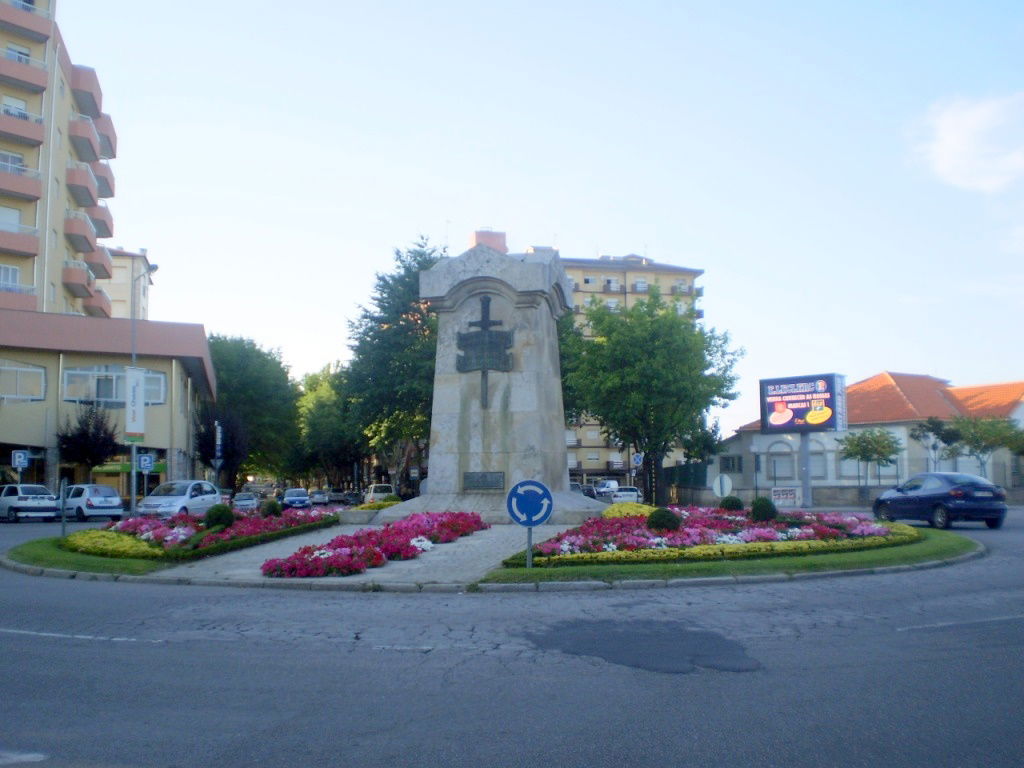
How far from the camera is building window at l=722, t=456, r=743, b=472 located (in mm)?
57062

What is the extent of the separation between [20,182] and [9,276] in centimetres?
478

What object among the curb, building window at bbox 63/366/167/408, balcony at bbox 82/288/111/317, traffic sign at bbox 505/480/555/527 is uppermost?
balcony at bbox 82/288/111/317

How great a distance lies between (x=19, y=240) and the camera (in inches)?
1884

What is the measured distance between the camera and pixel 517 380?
21.7 metres

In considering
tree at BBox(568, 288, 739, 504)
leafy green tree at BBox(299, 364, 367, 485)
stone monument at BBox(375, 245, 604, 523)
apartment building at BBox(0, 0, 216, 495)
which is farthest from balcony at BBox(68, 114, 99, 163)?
stone monument at BBox(375, 245, 604, 523)

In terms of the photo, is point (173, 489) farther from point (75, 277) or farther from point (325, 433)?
point (325, 433)

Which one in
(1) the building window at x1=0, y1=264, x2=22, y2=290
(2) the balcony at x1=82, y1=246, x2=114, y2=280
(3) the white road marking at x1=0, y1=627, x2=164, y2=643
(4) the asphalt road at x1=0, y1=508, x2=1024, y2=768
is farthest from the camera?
(2) the balcony at x1=82, y1=246, x2=114, y2=280

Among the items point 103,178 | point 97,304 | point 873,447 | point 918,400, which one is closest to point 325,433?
point 97,304

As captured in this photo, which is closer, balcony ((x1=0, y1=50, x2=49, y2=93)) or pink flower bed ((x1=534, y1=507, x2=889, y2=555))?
pink flower bed ((x1=534, y1=507, x2=889, y2=555))

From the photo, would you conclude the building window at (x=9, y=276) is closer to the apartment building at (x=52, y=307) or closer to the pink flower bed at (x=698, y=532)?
the apartment building at (x=52, y=307)

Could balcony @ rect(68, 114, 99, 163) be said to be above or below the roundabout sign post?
above

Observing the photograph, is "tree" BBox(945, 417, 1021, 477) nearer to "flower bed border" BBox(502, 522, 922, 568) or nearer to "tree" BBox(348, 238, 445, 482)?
"tree" BBox(348, 238, 445, 482)

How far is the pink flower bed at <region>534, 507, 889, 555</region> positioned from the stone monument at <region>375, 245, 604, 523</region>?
249cm

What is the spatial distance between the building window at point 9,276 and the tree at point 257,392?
2047 centimetres
